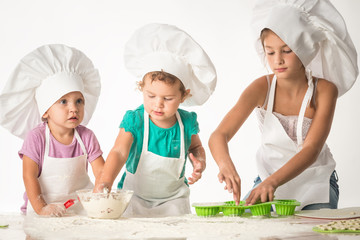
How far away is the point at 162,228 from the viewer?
124cm

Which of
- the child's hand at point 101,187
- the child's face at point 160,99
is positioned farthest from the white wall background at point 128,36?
the child's hand at point 101,187

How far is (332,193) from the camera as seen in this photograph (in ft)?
6.21

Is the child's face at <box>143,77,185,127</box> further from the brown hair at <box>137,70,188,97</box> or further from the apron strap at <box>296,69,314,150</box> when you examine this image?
the apron strap at <box>296,69,314,150</box>

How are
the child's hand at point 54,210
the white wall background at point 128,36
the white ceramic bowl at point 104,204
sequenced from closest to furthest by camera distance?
the white ceramic bowl at point 104,204 < the child's hand at point 54,210 < the white wall background at point 128,36

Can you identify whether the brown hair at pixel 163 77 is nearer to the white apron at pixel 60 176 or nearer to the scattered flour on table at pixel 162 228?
the white apron at pixel 60 176

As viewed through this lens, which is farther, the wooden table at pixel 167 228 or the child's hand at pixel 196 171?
the child's hand at pixel 196 171

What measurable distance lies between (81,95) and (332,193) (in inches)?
40.2

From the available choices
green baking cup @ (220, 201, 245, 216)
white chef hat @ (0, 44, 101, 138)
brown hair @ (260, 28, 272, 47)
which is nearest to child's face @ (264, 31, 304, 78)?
brown hair @ (260, 28, 272, 47)

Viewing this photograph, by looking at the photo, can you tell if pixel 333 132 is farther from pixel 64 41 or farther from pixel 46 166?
pixel 46 166

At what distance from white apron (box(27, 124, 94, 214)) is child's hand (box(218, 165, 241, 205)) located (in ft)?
1.90

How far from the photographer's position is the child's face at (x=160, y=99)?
1772 mm


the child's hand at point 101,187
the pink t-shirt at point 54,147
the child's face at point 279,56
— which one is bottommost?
the child's hand at point 101,187

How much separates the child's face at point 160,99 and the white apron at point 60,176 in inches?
12.5

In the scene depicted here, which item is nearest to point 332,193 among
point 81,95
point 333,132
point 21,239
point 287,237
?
point 287,237
